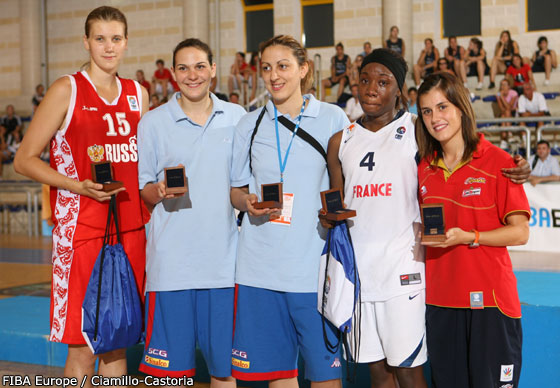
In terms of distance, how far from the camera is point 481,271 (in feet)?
8.67

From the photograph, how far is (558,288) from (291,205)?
8.32 feet

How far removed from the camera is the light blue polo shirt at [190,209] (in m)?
3.05

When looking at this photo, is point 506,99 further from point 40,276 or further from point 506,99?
point 40,276

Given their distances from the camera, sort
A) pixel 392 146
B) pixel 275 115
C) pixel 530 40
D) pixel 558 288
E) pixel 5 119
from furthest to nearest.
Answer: pixel 5 119
pixel 530 40
pixel 558 288
pixel 275 115
pixel 392 146

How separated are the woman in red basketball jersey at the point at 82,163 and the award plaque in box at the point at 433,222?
4.78 ft

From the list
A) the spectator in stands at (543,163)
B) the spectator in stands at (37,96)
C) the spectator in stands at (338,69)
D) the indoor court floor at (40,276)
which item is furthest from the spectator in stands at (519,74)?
the spectator in stands at (37,96)

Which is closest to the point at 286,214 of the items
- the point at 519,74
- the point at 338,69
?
the point at 519,74

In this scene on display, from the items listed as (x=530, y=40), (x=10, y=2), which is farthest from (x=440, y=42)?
(x=10, y=2)

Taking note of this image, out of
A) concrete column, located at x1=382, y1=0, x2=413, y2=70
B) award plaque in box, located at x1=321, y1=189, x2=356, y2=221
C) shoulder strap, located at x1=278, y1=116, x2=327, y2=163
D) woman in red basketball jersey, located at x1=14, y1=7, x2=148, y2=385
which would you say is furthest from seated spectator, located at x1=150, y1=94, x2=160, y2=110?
award plaque in box, located at x1=321, y1=189, x2=356, y2=221

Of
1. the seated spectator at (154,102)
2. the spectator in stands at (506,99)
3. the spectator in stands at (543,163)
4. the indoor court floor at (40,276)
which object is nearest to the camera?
the indoor court floor at (40,276)

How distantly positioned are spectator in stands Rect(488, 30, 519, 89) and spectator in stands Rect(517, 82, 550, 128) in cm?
147

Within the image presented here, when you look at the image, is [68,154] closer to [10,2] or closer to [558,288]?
[558,288]

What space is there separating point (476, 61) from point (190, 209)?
11823mm

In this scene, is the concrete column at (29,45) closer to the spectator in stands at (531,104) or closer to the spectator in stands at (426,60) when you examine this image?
the spectator in stands at (426,60)
